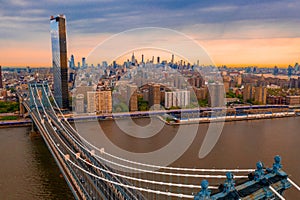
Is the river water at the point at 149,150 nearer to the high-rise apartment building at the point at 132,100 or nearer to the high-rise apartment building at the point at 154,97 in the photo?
the high-rise apartment building at the point at 132,100

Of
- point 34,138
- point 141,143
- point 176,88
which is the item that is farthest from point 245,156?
point 176,88

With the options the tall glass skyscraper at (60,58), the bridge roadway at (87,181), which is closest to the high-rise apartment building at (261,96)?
the tall glass skyscraper at (60,58)

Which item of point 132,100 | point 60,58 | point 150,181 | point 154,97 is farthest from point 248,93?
point 150,181

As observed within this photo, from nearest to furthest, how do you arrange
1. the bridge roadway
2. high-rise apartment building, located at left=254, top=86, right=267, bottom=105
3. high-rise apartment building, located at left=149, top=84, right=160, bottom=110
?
1. the bridge roadway
2. high-rise apartment building, located at left=149, top=84, right=160, bottom=110
3. high-rise apartment building, located at left=254, top=86, right=267, bottom=105

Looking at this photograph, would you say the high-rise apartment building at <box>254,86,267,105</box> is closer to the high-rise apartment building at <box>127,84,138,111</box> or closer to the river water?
the river water

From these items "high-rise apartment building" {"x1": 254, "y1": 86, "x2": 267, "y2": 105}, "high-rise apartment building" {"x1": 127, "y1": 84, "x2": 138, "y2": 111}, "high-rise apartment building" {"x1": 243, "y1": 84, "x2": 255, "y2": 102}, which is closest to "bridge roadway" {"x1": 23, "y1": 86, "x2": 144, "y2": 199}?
"high-rise apartment building" {"x1": 127, "y1": 84, "x2": 138, "y2": 111}

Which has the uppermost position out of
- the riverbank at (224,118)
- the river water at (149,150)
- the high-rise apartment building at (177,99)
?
the high-rise apartment building at (177,99)

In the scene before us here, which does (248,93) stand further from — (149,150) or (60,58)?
(149,150)

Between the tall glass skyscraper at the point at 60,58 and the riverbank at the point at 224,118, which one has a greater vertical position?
the tall glass skyscraper at the point at 60,58
